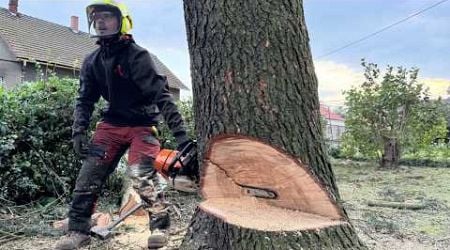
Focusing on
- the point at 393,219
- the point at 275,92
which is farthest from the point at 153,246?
the point at 393,219

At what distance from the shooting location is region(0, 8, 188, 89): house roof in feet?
58.9

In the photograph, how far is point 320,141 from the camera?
233cm

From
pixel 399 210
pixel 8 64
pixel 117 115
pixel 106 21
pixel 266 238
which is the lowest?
pixel 399 210

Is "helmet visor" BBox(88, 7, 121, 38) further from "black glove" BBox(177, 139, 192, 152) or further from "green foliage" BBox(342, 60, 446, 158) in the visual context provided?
"green foliage" BBox(342, 60, 446, 158)

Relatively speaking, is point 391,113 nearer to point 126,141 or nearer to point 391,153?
point 391,153

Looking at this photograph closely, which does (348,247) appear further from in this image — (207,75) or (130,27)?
(130,27)

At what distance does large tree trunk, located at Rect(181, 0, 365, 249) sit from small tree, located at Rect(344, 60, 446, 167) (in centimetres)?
744

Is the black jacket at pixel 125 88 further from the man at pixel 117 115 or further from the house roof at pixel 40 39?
the house roof at pixel 40 39

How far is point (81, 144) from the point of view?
10.9ft

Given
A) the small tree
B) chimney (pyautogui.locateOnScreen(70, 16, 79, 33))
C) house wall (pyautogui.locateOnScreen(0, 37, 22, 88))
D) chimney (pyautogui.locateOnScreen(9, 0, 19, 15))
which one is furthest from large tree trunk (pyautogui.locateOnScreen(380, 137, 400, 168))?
chimney (pyautogui.locateOnScreen(70, 16, 79, 33))

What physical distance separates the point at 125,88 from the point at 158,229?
3.23ft

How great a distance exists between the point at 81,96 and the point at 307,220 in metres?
2.03

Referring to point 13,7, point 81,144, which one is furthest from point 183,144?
point 13,7

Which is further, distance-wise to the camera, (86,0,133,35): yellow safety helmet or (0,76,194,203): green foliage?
(0,76,194,203): green foliage
